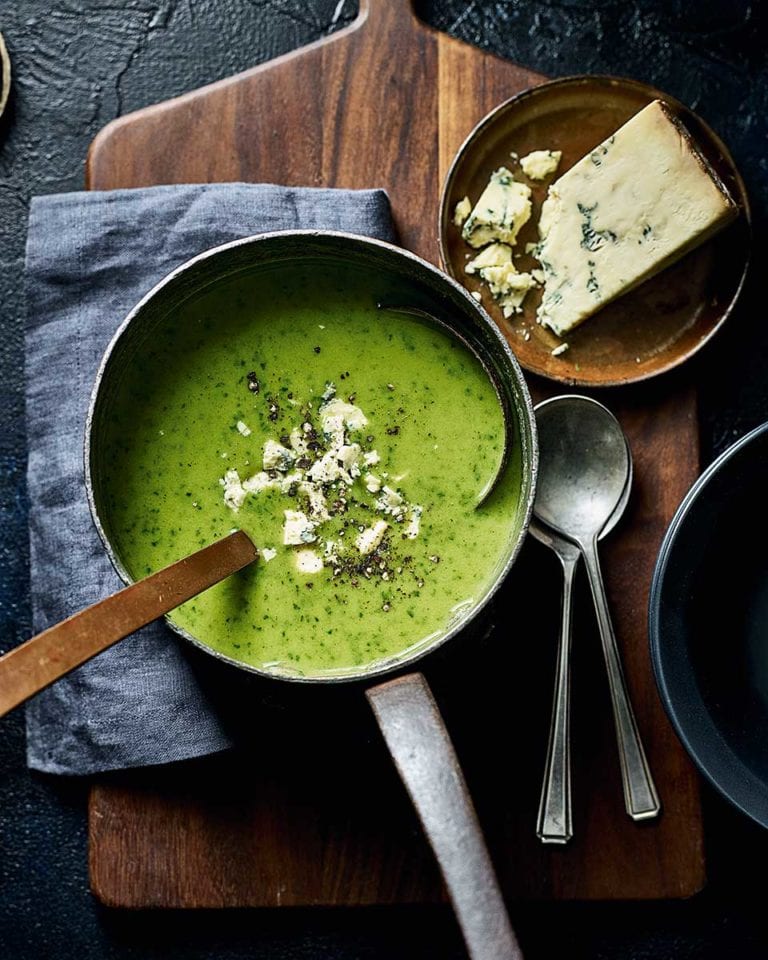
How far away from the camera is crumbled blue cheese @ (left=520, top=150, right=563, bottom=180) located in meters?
1.65

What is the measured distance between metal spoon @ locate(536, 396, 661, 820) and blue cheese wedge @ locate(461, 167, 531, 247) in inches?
10.7

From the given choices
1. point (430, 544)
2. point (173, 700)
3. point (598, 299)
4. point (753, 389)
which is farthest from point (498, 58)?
point (173, 700)

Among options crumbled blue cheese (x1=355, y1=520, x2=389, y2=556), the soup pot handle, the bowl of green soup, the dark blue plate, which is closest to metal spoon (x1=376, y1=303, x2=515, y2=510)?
the bowl of green soup

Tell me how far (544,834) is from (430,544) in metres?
0.45

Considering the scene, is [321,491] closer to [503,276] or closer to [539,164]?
[503,276]

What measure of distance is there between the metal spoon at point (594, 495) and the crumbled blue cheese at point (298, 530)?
0.36 metres

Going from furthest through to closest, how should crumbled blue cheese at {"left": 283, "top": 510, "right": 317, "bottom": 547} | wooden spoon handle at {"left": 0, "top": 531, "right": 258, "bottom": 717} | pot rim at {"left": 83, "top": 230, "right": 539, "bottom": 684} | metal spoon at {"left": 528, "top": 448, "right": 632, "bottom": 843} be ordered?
1. metal spoon at {"left": 528, "top": 448, "right": 632, "bottom": 843}
2. crumbled blue cheese at {"left": 283, "top": 510, "right": 317, "bottom": 547}
3. pot rim at {"left": 83, "top": 230, "right": 539, "bottom": 684}
4. wooden spoon handle at {"left": 0, "top": 531, "right": 258, "bottom": 717}

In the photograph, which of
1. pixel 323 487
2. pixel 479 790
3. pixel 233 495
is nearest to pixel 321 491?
pixel 323 487

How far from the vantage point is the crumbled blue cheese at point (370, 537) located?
1.35m

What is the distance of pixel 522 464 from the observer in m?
1.34

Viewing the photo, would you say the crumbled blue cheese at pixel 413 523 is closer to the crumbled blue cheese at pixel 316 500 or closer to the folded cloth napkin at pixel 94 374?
the crumbled blue cheese at pixel 316 500

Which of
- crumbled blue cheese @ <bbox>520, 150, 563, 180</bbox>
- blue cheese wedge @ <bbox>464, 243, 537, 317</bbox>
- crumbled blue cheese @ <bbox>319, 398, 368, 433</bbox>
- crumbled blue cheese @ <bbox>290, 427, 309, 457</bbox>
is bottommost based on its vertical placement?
crumbled blue cheese @ <bbox>290, 427, 309, 457</bbox>

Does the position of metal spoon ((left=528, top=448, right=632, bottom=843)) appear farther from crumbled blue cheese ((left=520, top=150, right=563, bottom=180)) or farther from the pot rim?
crumbled blue cheese ((left=520, top=150, right=563, bottom=180))

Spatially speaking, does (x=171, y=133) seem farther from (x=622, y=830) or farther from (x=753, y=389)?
(x=622, y=830)
